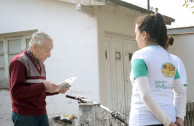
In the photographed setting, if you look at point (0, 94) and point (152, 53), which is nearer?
point (152, 53)

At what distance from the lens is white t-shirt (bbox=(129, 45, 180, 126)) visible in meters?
2.24

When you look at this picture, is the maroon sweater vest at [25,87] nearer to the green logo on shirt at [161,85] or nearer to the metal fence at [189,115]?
the green logo on shirt at [161,85]

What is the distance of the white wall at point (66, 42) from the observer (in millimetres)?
6820

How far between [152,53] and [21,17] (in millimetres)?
6223

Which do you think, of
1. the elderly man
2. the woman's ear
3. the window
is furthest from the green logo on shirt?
the window

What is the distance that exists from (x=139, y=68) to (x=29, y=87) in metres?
1.42

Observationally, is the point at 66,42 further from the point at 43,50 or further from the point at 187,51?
the point at 187,51

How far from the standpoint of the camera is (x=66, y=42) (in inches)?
282

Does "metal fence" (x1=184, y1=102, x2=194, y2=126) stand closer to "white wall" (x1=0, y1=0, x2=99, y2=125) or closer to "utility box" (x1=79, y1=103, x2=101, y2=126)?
"white wall" (x1=0, y1=0, x2=99, y2=125)

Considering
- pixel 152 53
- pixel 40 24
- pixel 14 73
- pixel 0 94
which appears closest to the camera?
pixel 152 53

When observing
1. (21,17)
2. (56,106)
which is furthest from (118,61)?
(21,17)

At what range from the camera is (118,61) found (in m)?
7.89

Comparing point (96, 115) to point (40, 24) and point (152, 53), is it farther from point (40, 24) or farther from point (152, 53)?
point (40, 24)

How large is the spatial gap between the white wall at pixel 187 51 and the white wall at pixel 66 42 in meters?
4.81
